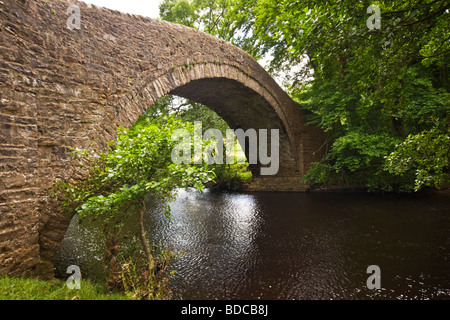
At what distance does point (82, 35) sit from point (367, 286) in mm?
5826

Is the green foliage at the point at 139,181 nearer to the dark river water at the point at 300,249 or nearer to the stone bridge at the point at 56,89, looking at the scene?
the stone bridge at the point at 56,89

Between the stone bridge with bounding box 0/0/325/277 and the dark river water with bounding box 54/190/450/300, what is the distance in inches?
46.2

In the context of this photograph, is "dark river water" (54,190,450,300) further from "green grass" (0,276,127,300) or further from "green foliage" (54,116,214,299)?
"green grass" (0,276,127,300)

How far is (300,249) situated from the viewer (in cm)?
460

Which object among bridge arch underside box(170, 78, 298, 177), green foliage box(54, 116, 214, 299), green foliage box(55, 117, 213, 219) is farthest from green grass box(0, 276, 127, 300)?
bridge arch underside box(170, 78, 298, 177)

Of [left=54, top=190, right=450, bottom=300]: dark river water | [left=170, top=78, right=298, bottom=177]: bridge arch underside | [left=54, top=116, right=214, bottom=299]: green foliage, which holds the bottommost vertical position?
[left=54, top=190, right=450, bottom=300]: dark river water

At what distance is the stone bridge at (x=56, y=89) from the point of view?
296 centimetres

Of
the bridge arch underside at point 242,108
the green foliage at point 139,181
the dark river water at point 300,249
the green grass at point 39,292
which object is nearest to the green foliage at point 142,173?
the green foliage at point 139,181

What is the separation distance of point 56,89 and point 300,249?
5.01m

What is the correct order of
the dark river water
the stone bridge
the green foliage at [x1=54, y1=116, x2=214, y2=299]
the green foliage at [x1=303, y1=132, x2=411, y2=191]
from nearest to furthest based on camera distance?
the green foliage at [x1=54, y1=116, x2=214, y2=299] < the stone bridge < the dark river water < the green foliage at [x1=303, y1=132, x2=411, y2=191]

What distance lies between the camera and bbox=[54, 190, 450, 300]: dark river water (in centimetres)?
324

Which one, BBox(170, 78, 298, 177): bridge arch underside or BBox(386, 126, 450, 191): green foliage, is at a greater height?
BBox(170, 78, 298, 177): bridge arch underside

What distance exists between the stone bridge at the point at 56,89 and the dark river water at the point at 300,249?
117 cm
